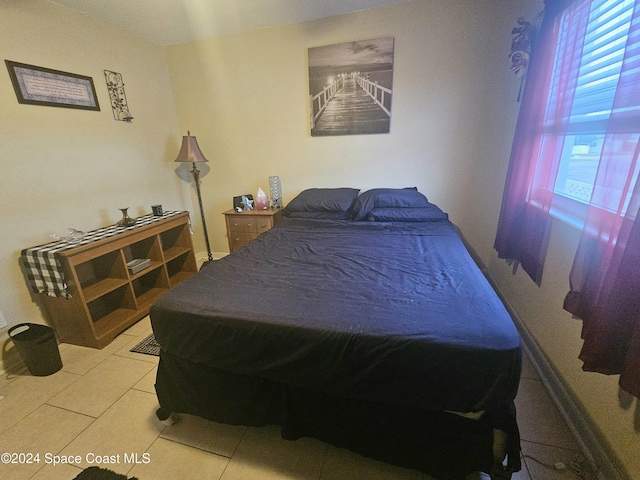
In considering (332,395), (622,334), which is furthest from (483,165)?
(332,395)

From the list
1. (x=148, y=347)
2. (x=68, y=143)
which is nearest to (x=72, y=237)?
(x=68, y=143)

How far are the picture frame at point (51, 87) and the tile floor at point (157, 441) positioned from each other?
199cm

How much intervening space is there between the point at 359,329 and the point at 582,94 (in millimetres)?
1700

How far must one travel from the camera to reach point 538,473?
1146 millimetres

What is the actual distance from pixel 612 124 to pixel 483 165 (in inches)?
62.8

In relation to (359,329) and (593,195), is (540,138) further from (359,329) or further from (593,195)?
(359,329)

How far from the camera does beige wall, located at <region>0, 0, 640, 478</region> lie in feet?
6.17

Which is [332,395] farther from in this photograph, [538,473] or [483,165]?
[483,165]

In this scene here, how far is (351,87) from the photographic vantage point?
270 centimetres

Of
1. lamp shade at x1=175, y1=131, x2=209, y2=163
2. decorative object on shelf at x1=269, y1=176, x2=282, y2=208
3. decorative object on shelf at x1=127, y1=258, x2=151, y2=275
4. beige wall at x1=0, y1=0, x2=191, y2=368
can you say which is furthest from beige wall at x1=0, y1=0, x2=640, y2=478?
decorative object on shelf at x1=127, y1=258, x2=151, y2=275

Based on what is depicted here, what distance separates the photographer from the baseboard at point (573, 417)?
1105mm

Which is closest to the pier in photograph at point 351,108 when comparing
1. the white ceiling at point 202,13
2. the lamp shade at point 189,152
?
the white ceiling at point 202,13

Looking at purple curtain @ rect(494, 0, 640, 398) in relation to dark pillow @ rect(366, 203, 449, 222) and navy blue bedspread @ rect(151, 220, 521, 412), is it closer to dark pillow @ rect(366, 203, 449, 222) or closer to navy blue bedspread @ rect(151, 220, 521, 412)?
navy blue bedspread @ rect(151, 220, 521, 412)

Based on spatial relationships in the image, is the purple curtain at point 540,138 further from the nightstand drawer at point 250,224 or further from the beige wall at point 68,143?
the beige wall at point 68,143
